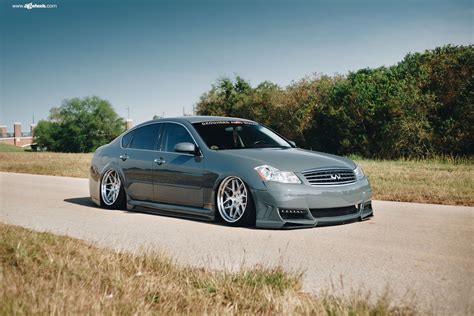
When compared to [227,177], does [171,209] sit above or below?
below

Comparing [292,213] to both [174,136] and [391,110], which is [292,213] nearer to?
[174,136]

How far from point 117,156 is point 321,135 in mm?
26879

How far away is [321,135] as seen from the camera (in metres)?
36.6

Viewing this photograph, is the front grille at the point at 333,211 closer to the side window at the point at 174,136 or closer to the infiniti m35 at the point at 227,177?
the infiniti m35 at the point at 227,177

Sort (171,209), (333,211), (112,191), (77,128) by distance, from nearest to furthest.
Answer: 1. (333,211)
2. (171,209)
3. (112,191)
4. (77,128)

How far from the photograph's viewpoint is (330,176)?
8367 mm

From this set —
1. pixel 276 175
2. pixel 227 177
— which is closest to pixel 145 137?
pixel 227 177

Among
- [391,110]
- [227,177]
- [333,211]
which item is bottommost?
[333,211]

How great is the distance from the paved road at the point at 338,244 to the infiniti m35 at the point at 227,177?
0.79 ft

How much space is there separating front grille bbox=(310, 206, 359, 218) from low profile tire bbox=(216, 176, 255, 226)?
33.6 inches

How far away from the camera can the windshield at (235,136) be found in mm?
9383

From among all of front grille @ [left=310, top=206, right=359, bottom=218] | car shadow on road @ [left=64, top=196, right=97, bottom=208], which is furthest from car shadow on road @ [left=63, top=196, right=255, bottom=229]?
front grille @ [left=310, top=206, right=359, bottom=218]

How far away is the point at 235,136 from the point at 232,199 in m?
1.50

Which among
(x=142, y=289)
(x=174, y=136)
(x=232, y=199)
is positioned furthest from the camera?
(x=174, y=136)
